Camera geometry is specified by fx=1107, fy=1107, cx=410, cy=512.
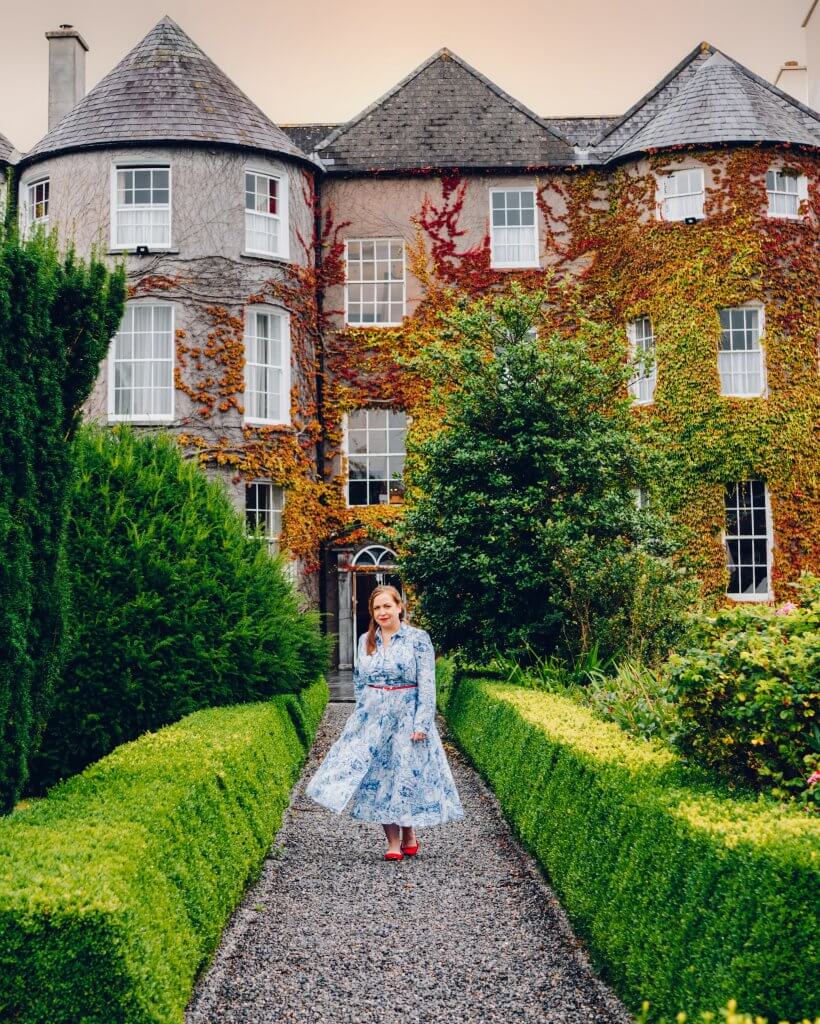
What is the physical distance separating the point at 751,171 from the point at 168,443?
16.1m

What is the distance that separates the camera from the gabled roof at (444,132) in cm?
2411

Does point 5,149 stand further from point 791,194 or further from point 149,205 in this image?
point 791,194

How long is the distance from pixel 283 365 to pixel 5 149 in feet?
25.5

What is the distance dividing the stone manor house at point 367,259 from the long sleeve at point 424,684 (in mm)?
13168

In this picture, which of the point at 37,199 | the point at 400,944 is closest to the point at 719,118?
the point at 37,199

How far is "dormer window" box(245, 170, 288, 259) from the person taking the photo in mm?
22469

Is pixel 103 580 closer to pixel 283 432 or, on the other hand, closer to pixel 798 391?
pixel 283 432

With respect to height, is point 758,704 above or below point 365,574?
below

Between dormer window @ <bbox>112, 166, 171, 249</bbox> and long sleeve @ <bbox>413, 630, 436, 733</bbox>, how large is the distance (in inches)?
622

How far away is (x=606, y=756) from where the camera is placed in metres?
6.15

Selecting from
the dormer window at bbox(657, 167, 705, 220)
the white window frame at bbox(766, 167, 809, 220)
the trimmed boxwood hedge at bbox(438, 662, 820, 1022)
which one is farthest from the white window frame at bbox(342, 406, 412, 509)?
the trimmed boxwood hedge at bbox(438, 662, 820, 1022)

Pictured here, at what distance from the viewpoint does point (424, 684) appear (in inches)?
321

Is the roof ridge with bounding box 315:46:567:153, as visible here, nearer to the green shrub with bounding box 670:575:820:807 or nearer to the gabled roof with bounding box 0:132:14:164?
the gabled roof with bounding box 0:132:14:164

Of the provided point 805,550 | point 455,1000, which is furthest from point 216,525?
point 805,550
